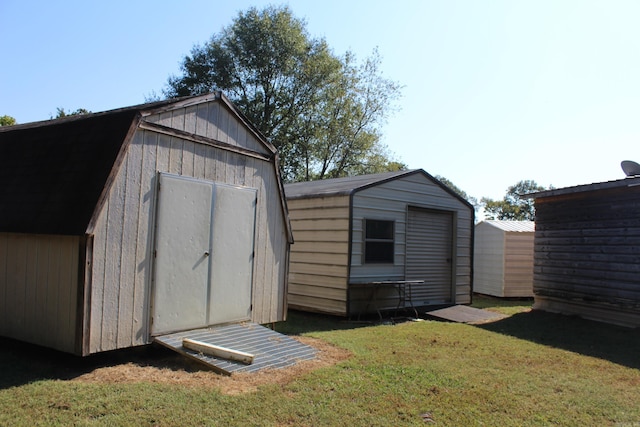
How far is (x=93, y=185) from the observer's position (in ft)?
17.5

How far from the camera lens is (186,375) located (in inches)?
206

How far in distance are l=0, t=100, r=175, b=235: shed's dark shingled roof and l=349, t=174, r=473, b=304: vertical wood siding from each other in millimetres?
5192

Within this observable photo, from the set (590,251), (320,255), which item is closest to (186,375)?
(320,255)

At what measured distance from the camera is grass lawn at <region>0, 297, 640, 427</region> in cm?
414

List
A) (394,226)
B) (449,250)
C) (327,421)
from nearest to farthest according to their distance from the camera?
(327,421) < (394,226) < (449,250)

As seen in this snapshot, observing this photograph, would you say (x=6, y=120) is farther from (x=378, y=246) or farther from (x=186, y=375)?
(x=186, y=375)

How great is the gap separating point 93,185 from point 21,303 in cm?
190

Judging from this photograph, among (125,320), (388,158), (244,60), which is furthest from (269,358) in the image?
(388,158)

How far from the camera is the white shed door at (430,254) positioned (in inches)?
448

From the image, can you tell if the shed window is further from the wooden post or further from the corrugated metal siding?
the wooden post

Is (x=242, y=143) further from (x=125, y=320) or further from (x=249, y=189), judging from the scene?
(x=125, y=320)

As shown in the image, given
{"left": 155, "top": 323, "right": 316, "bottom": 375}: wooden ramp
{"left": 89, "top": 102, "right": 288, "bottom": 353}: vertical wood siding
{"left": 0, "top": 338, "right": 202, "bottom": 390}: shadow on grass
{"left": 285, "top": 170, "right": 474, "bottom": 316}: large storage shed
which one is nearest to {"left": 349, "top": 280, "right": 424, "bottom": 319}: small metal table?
{"left": 285, "top": 170, "right": 474, "bottom": 316}: large storage shed

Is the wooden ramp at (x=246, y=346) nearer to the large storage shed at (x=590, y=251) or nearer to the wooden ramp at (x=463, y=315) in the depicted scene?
the wooden ramp at (x=463, y=315)

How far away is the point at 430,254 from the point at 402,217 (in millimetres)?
1522
